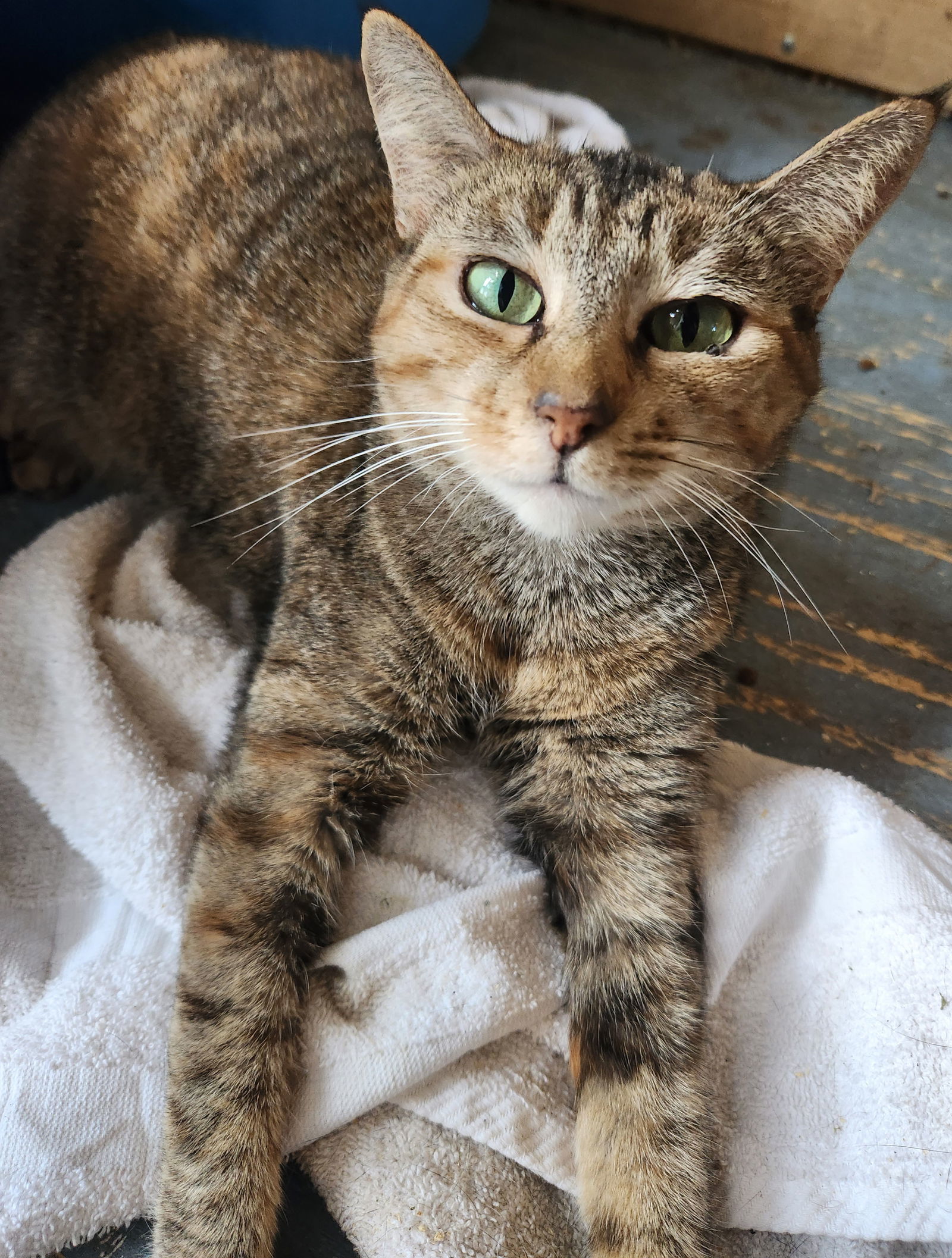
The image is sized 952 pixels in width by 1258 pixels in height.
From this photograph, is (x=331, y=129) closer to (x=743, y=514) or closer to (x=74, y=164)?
(x=74, y=164)

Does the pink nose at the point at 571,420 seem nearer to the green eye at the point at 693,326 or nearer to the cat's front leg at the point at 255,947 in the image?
the green eye at the point at 693,326

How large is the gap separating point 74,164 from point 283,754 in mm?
1172

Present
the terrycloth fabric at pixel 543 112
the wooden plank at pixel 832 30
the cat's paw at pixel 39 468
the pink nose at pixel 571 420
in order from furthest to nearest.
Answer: the wooden plank at pixel 832 30, the terrycloth fabric at pixel 543 112, the cat's paw at pixel 39 468, the pink nose at pixel 571 420

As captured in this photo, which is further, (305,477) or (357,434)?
(305,477)

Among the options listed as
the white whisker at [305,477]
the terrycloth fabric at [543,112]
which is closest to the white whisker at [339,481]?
the white whisker at [305,477]

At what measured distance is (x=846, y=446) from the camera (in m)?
2.09

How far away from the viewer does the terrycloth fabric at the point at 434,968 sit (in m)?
1.24

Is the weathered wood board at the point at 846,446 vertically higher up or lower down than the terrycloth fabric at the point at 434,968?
higher up

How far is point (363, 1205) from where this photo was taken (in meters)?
1.20

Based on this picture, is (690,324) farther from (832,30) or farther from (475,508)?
(832,30)

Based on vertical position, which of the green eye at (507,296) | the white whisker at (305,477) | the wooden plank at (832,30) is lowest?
the white whisker at (305,477)

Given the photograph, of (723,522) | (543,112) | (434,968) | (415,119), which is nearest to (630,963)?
(434,968)

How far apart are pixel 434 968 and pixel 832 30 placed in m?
2.73

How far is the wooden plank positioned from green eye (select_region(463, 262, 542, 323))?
211 cm
